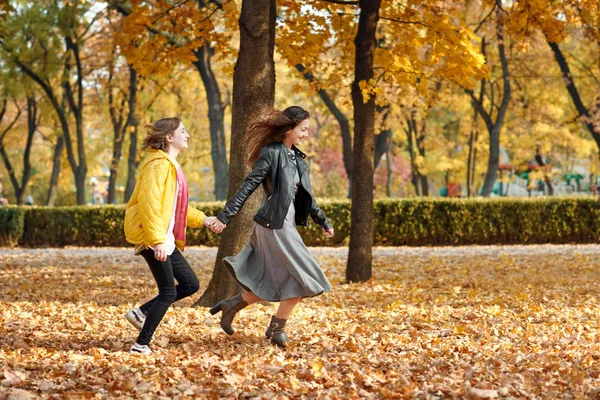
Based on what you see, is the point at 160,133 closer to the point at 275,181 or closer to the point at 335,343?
the point at 275,181

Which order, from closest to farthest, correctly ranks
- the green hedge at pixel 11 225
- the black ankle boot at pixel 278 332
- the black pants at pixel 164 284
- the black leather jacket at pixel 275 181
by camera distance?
1. the black pants at pixel 164 284
2. the black leather jacket at pixel 275 181
3. the black ankle boot at pixel 278 332
4. the green hedge at pixel 11 225

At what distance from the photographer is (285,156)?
659 centimetres

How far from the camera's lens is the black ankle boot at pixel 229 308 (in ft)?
22.6

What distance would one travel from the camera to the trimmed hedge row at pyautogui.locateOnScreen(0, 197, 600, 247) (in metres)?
20.9

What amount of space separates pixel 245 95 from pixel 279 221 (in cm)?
319

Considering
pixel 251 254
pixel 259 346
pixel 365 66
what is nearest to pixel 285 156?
pixel 251 254

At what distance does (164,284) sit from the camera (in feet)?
20.8

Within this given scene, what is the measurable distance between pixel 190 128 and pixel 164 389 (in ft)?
120

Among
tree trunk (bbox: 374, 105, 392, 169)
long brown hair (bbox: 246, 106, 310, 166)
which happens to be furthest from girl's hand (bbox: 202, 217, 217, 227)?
tree trunk (bbox: 374, 105, 392, 169)

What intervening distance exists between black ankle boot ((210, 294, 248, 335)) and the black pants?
0.48 metres

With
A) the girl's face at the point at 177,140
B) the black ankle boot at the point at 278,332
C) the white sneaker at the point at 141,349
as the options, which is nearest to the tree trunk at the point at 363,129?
the black ankle boot at the point at 278,332

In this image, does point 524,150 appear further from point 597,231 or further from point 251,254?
point 251,254

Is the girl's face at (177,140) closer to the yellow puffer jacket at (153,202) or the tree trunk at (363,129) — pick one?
the yellow puffer jacket at (153,202)

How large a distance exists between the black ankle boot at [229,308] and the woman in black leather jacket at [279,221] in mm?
201
